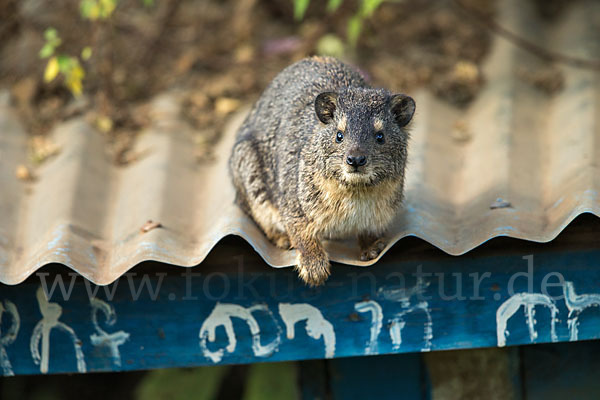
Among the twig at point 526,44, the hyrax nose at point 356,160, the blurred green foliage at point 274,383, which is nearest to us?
the hyrax nose at point 356,160

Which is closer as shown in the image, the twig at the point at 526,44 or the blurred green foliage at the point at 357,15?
the blurred green foliage at the point at 357,15

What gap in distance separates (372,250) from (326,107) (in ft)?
2.64

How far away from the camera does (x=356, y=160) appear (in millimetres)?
3570

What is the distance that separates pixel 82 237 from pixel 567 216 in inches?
103

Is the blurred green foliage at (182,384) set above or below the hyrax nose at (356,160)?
below

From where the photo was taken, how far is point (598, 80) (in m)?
5.24

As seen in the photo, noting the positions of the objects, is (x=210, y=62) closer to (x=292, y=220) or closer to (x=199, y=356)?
(x=292, y=220)

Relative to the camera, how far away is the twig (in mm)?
5477

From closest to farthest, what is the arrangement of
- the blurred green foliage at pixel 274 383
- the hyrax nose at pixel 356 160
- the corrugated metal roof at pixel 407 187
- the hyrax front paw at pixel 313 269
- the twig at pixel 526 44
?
the hyrax nose at pixel 356 160
the hyrax front paw at pixel 313 269
the corrugated metal roof at pixel 407 187
the blurred green foliage at pixel 274 383
the twig at pixel 526 44

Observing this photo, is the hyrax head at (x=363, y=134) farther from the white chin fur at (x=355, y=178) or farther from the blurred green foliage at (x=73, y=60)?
the blurred green foliage at (x=73, y=60)

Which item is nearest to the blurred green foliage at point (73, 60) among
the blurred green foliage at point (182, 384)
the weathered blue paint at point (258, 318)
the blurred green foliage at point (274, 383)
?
the weathered blue paint at point (258, 318)

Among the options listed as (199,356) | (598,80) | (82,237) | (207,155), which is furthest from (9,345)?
(598,80)

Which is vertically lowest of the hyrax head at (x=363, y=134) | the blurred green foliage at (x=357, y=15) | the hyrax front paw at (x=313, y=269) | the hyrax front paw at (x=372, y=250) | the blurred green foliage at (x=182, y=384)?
the blurred green foliage at (x=182, y=384)

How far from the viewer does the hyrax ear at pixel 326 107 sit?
385 cm
